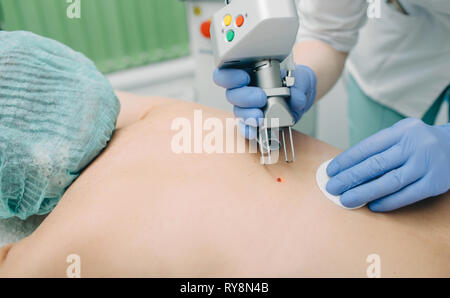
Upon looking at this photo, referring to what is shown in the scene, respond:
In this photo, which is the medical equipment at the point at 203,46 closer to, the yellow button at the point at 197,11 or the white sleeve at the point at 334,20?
the yellow button at the point at 197,11

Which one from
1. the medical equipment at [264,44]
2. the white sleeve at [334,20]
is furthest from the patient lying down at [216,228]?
the white sleeve at [334,20]

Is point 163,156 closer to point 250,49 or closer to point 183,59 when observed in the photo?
point 250,49

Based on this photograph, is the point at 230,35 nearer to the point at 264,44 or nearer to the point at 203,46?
the point at 264,44

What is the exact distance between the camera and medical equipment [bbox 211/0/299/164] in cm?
61

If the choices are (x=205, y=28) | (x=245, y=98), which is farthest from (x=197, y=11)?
(x=245, y=98)

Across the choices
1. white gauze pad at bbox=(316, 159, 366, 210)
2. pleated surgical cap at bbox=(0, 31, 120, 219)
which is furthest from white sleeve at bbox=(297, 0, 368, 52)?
pleated surgical cap at bbox=(0, 31, 120, 219)

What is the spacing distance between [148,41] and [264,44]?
1506 mm

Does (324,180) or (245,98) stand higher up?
(245,98)

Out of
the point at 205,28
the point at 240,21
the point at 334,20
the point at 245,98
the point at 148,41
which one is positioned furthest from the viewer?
the point at 148,41

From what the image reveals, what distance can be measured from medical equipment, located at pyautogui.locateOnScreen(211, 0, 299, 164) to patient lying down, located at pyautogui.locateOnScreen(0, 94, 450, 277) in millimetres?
121

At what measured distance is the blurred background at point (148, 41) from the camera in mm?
1699

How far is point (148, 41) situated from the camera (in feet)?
6.66
